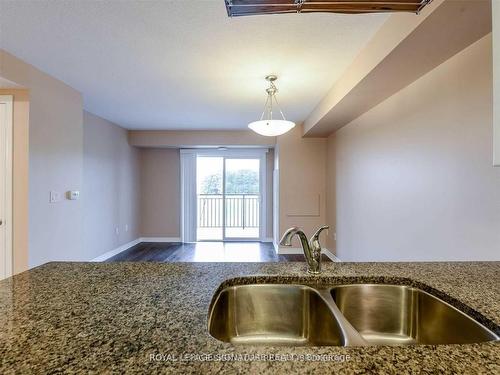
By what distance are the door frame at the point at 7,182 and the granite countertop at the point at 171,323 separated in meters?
1.93

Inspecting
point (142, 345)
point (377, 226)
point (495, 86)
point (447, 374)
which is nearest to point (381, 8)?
point (495, 86)

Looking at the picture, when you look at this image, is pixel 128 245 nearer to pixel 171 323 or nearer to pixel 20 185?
pixel 20 185

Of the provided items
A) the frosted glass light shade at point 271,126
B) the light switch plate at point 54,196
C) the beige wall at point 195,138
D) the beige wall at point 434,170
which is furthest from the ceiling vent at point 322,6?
the beige wall at point 195,138

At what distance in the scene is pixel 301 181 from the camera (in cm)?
508

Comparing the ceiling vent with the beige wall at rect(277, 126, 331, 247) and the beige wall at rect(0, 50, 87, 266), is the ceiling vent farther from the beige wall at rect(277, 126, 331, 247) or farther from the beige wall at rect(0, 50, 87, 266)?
the beige wall at rect(277, 126, 331, 247)

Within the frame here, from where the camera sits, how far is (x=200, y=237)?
621 cm

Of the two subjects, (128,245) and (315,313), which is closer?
(315,313)

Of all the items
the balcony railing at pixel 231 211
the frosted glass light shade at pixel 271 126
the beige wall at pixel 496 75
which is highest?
the frosted glass light shade at pixel 271 126

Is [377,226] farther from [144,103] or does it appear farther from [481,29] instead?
[144,103]

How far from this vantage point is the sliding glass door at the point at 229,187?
6.04 meters

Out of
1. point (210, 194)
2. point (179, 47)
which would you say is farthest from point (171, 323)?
point (210, 194)

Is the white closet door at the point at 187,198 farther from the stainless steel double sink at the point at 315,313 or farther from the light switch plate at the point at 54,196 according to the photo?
the stainless steel double sink at the point at 315,313

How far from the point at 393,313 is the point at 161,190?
569cm

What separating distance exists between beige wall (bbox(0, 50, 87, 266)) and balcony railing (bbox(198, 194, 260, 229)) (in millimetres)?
3323
